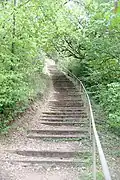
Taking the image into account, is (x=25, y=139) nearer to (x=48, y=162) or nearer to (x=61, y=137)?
(x=61, y=137)

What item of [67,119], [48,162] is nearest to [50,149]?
[48,162]

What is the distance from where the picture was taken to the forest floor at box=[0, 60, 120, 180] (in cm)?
485

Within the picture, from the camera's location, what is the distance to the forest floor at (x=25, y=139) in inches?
191

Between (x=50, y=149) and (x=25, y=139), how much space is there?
3.56ft

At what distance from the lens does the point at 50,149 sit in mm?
6270

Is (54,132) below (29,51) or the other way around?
below

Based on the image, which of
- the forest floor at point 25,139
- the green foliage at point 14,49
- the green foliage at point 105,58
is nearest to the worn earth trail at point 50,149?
the forest floor at point 25,139

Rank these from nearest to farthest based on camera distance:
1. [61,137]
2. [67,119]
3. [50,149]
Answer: [50,149], [61,137], [67,119]

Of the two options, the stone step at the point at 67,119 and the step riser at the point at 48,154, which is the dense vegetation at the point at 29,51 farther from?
A: the step riser at the point at 48,154

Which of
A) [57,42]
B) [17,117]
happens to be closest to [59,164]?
[17,117]

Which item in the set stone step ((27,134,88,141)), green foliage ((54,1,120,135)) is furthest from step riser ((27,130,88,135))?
green foliage ((54,1,120,135))

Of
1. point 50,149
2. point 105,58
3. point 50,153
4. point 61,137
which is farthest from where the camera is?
point 105,58

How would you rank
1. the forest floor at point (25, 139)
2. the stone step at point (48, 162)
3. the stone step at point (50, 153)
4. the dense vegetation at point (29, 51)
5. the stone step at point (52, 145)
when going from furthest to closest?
the dense vegetation at point (29, 51) < the stone step at point (52, 145) < the stone step at point (50, 153) < the stone step at point (48, 162) < the forest floor at point (25, 139)

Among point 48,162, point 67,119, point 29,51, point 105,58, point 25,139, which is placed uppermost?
point 29,51
